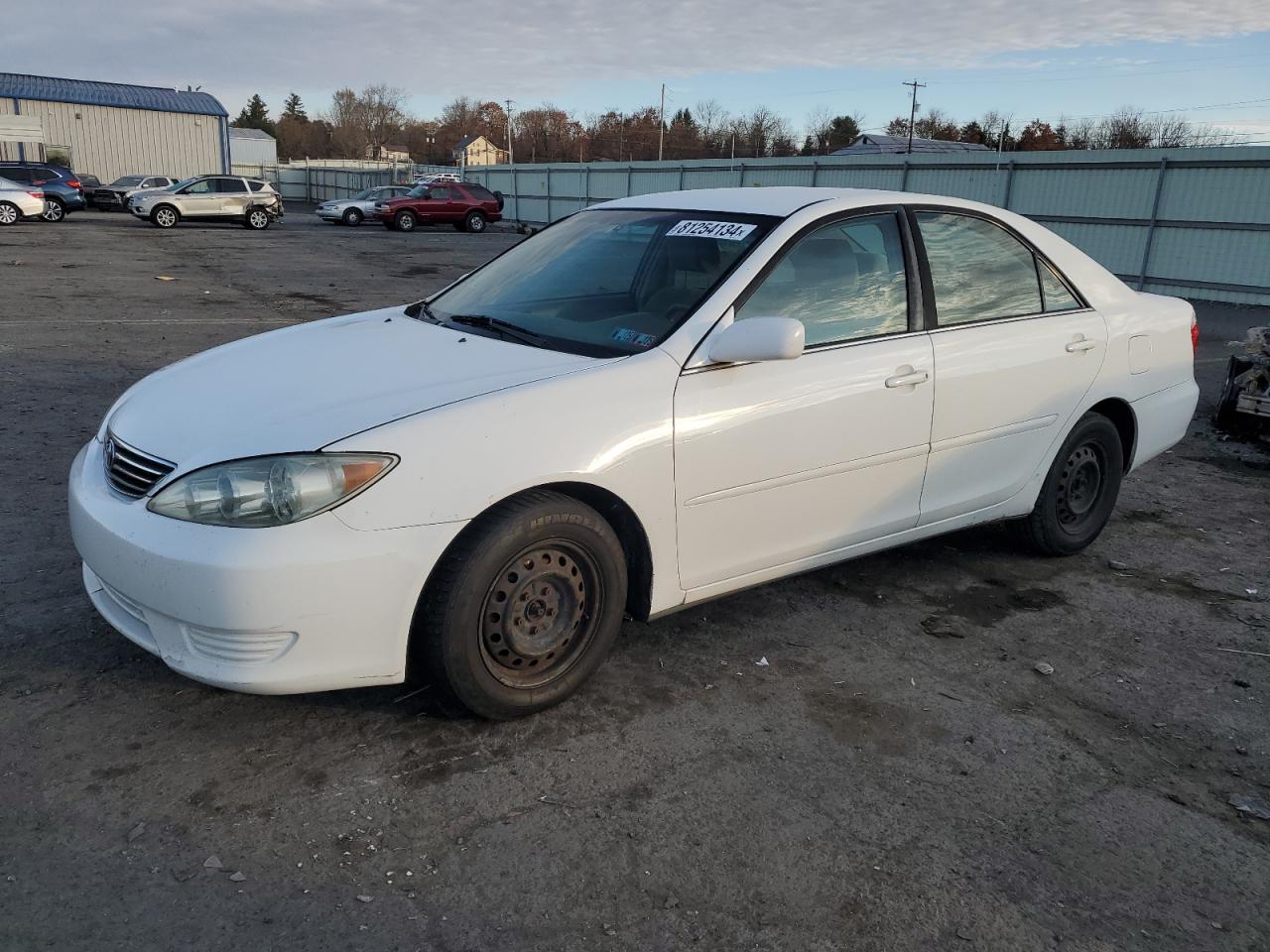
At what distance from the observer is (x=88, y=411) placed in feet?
22.4

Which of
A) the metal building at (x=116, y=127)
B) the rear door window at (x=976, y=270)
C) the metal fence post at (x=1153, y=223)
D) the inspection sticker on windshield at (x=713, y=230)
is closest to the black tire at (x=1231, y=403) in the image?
the rear door window at (x=976, y=270)

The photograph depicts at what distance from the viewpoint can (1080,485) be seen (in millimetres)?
4859

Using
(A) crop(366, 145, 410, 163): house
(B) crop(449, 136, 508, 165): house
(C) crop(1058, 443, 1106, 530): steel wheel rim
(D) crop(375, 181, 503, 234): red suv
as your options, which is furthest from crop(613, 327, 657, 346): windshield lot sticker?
(B) crop(449, 136, 508, 165): house

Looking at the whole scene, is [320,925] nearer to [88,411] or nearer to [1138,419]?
[1138,419]

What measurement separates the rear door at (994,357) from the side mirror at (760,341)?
0.98 metres

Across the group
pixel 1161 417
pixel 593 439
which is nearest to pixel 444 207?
pixel 1161 417

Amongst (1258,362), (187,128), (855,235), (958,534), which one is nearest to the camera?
(855,235)

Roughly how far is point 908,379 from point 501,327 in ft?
5.13

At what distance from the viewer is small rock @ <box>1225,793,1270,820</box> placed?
2.90 m

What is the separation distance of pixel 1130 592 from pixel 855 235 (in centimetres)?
213

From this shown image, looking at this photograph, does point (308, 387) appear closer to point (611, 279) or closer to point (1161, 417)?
point (611, 279)

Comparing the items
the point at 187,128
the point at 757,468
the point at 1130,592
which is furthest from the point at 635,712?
the point at 187,128

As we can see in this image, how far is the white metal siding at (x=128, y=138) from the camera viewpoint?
44.9 meters

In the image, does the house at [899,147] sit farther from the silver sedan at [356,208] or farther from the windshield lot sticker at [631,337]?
the windshield lot sticker at [631,337]
